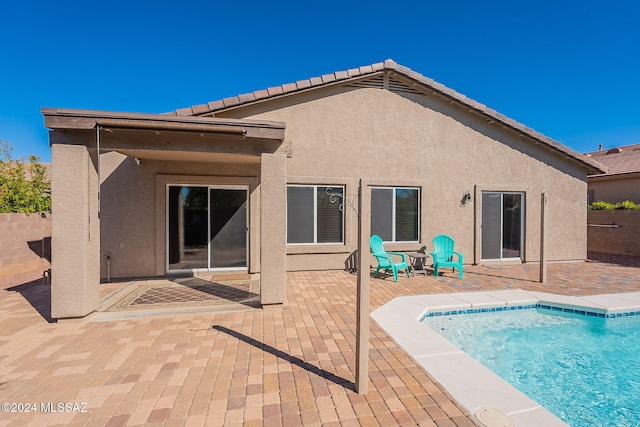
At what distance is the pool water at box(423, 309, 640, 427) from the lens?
147 inches

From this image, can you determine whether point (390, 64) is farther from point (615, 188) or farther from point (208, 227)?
point (615, 188)

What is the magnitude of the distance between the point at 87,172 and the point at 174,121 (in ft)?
6.22

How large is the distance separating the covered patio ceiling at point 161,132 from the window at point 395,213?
5.28 m

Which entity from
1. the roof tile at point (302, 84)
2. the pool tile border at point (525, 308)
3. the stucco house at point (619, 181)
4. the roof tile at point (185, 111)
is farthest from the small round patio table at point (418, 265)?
the stucco house at point (619, 181)

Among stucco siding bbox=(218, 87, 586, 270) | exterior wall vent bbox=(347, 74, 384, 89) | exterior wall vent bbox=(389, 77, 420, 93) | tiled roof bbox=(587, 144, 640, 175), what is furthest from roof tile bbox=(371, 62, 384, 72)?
tiled roof bbox=(587, 144, 640, 175)

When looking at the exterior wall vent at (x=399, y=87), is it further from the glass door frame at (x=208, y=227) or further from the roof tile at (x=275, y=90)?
the glass door frame at (x=208, y=227)

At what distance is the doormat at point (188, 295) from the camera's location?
621 cm

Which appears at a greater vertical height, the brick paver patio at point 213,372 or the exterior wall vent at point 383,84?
the exterior wall vent at point 383,84

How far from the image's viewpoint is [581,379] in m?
4.33

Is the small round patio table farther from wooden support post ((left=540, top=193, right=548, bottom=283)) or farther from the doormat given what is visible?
the doormat

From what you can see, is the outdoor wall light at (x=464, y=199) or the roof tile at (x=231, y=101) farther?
the outdoor wall light at (x=464, y=199)

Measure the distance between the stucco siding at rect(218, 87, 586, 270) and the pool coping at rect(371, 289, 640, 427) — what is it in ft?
12.0

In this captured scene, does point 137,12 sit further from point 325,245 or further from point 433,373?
point 433,373

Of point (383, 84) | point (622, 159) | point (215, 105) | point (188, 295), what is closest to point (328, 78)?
point (383, 84)
